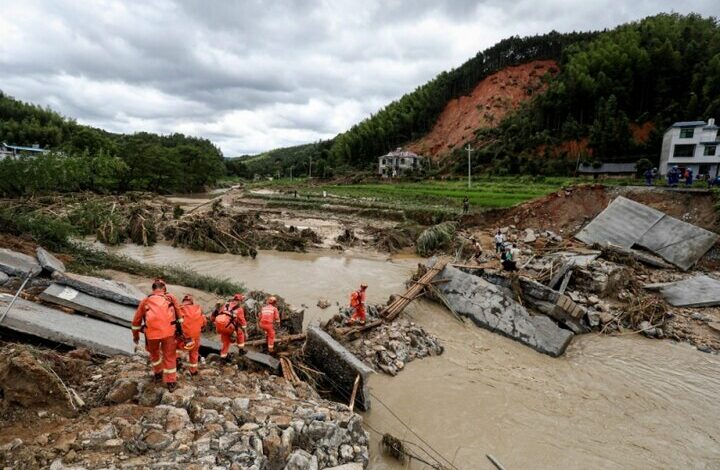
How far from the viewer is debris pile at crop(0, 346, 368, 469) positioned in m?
3.70

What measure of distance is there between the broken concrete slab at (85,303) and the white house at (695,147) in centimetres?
4649

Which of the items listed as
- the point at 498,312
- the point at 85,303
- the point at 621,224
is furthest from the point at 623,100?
the point at 85,303

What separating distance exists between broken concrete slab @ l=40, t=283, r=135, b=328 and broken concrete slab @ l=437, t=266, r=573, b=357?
8806 millimetres

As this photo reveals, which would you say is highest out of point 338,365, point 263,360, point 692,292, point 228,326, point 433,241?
point 228,326

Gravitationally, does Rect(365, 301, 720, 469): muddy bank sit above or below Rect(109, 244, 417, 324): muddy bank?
below

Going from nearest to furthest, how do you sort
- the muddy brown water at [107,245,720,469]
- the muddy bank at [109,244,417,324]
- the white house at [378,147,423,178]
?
the muddy brown water at [107,245,720,469] < the muddy bank at [109,244,417,324] < the white house at [378,147,423,178]

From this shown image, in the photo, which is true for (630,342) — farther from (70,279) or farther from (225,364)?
(70,279)

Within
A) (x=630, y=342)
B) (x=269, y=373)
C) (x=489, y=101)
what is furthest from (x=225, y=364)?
(x=489, y=101)

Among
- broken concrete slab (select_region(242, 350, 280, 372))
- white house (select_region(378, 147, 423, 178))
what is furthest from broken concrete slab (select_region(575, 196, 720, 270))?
white house (select_region(378, 147, 423, 178))

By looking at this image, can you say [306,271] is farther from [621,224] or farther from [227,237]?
[621,224]

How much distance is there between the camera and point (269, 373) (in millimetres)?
6727

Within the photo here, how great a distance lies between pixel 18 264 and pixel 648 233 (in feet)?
71.2

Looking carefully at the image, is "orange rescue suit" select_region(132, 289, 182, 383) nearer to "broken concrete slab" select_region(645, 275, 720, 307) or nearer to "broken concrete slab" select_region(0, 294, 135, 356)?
"broken concrete slab" select_region(0, 294, 135, 356)

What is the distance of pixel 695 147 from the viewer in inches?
1421
